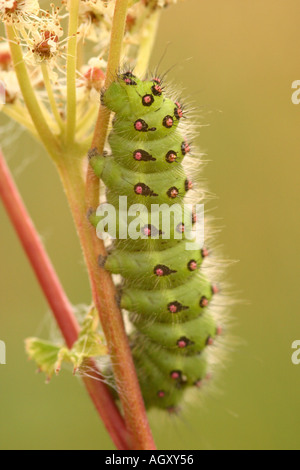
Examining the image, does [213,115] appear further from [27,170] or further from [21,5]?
[21,5]

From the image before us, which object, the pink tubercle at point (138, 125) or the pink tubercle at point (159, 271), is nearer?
the pink tubercle at point (138, 125)

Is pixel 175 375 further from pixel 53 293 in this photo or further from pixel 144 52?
pixel 144 52

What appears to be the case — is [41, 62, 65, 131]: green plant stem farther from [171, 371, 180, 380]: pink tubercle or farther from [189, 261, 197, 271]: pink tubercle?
[171, 371, 180, 380]: pink tubercle

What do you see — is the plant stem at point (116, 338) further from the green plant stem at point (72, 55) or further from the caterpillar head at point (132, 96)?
the green plant stem at point (72, 55)

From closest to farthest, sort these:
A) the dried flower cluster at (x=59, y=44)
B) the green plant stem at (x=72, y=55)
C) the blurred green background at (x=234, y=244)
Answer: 1. the green plant stem at (x=72, y=55)
2. the dried flower cluster at (x=59, y=44)
3. the blurred green background at (x=234, y=244)

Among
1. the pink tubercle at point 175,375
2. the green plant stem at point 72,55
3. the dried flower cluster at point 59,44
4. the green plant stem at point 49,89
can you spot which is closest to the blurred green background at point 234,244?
the pink tubercle at point 175,375

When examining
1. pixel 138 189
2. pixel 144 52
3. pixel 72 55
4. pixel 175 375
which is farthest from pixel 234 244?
pixel 72 55

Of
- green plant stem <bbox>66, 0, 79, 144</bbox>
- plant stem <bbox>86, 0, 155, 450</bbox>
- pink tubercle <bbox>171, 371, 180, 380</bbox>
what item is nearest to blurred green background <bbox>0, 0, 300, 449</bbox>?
pink tubercle <bbox>171, 371, 180, 380</bbox>
